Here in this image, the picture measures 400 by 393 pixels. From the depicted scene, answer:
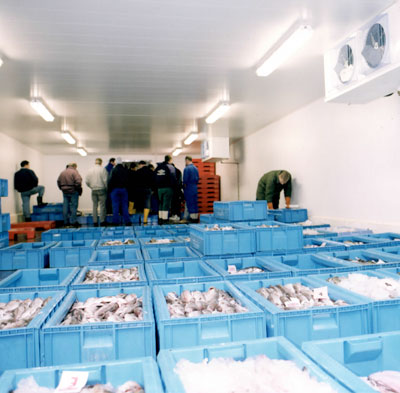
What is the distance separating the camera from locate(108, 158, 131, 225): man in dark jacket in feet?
30.0

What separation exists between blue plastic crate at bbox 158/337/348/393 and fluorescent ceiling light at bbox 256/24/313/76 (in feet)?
12.5

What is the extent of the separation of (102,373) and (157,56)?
189 inches

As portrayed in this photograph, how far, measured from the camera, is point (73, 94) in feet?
23.6

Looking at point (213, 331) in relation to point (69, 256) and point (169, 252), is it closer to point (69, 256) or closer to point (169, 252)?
point (169, 252)

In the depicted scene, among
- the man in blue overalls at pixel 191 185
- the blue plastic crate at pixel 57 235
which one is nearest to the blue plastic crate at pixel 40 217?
the man in blue overalls at pixel 191 185

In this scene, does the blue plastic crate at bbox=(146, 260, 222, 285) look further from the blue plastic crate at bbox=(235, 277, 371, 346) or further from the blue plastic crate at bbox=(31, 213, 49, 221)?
the blue plastic crate at bbox=(31, 213, 49, 221)

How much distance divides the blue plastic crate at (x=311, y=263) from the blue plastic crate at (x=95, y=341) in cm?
156

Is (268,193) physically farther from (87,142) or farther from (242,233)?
(87,142)

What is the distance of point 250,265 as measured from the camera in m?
3.71

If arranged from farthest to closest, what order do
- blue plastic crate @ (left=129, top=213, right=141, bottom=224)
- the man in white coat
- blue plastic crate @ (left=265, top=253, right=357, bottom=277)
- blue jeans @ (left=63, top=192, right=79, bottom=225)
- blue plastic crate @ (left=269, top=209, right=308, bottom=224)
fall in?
blue plastic crate @ (left=129, top=213, right=141, bottom=224) < blue jeans @ (left=63, top=192, right=79, bottom=225) < the man in white coat < blue plastic crate @ (left=269, top=209, right=308, bottom=224) < blue plastic crate @ (left=265, top=253, right=357, bottom=277)

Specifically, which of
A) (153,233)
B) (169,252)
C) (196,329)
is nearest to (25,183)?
(153,233)

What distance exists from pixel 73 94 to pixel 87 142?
6.33 metres

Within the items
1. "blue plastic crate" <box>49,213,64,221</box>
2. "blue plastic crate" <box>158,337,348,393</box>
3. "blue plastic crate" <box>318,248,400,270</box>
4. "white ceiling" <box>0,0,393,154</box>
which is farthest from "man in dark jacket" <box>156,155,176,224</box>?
"blue plastic crate" <box>158,337,348,393</box>

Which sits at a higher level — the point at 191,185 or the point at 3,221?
the point at 191,185
